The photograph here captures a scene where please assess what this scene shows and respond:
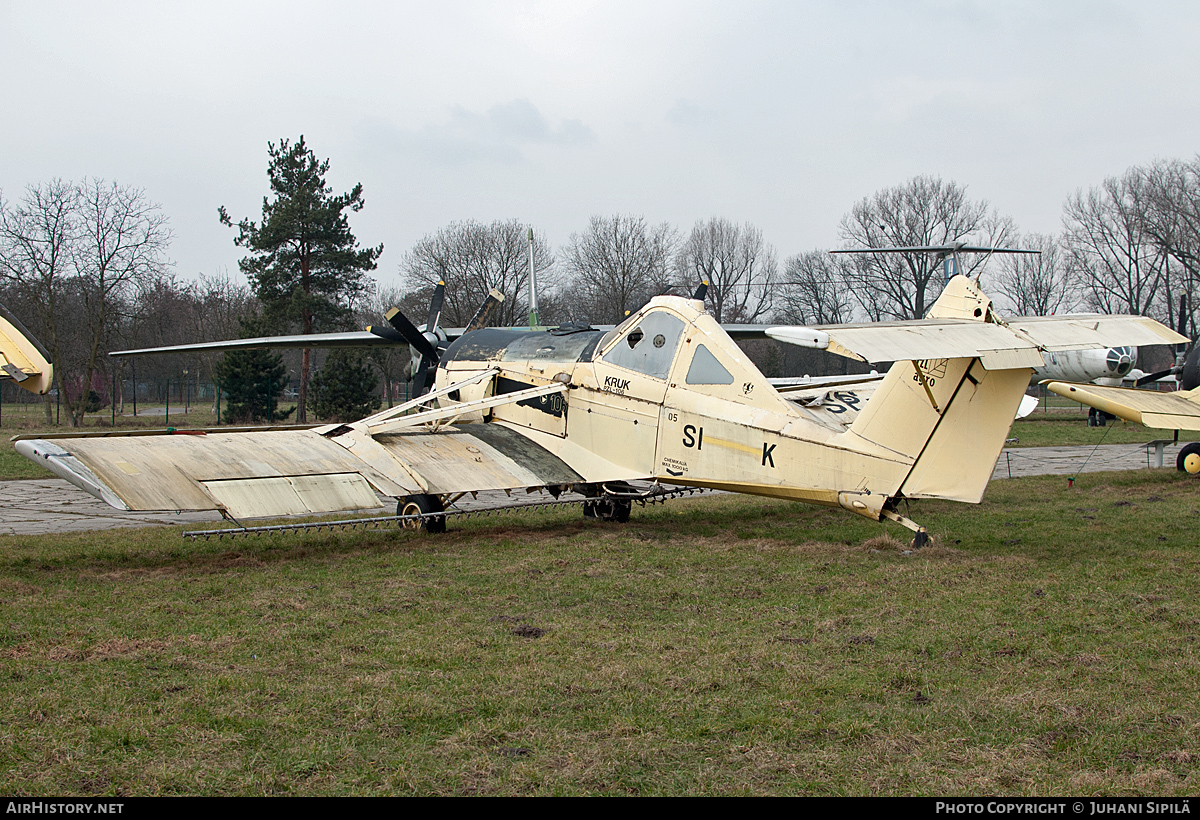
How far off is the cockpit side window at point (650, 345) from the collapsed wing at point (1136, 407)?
838 cm

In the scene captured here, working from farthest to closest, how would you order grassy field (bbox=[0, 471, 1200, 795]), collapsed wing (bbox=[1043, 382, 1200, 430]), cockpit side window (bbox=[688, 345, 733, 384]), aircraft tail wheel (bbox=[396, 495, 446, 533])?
collapsed wing (bbox=[1043, 382, 1200, 430])
aircraft tail wheel (bbox=[396, 495, 446, 533])
cockpit side window (bbox=[688, 345, 733, 384])
grassy field (bbox=[0, 471, 1200, 795])

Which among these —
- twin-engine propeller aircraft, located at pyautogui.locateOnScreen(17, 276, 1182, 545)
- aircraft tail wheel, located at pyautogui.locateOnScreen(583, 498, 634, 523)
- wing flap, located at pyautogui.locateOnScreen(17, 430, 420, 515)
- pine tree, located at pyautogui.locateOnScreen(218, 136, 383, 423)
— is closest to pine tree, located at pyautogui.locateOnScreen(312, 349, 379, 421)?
pine tree, located at pyautogui.locateOnScreen(218, 136, 383, 423)

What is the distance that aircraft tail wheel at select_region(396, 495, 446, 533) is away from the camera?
1061cm

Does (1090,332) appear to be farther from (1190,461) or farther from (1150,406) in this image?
(1190,461)

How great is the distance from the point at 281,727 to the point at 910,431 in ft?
20.1

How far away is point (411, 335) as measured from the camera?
44.9 ft

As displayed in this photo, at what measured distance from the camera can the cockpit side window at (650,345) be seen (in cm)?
1029

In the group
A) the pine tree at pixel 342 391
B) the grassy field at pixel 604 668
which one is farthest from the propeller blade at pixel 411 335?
the pine tree at pixel 342 391

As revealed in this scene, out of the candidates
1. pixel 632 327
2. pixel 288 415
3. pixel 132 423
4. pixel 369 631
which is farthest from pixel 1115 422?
pixel 132 423

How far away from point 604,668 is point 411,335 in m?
9.25

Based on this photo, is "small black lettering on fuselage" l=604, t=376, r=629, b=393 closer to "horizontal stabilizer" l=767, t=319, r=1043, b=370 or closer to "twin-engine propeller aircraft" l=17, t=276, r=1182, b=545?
"twin-engine propeller aircraft" l=17, t=276, r=1182, b=545

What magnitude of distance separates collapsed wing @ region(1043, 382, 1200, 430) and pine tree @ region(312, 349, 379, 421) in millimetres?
26962

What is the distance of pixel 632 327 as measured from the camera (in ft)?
35.5
